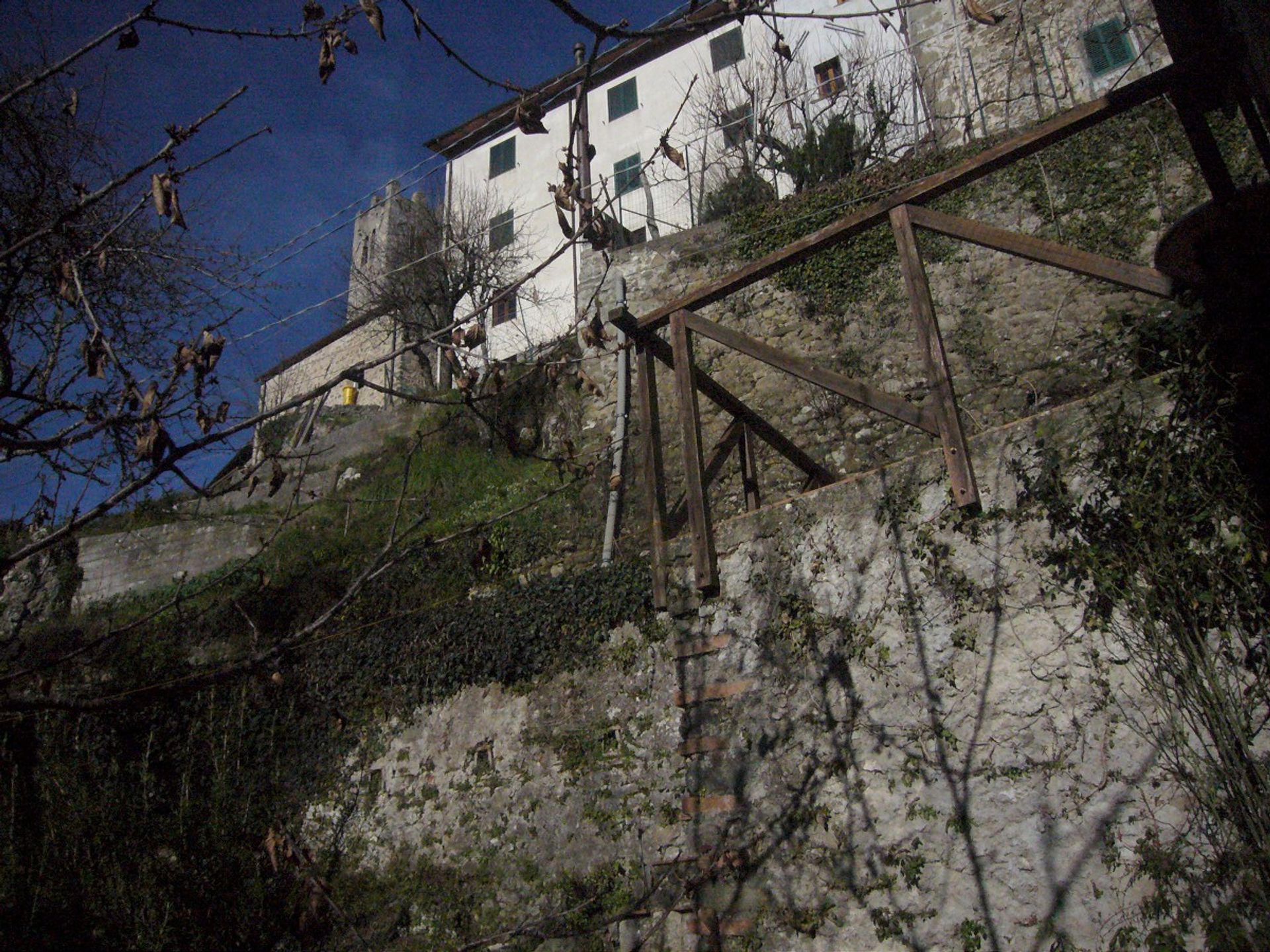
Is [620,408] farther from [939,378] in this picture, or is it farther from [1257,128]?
[1257,128]

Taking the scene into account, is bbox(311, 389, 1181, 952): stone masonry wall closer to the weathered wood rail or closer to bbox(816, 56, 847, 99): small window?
the weathered wood rail

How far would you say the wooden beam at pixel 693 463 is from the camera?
427 cm

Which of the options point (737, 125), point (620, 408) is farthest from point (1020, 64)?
point (620, 408)

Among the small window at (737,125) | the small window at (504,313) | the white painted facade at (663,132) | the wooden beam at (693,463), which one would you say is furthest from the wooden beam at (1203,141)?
the small window at (504,313)

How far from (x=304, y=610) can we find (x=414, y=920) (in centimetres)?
512

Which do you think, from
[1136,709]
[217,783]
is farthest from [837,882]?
[217,783]

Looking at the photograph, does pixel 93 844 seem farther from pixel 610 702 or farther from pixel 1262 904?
pixel 1262 904

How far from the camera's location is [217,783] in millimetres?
7766

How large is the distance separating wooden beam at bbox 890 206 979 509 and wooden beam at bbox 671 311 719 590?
1130mm

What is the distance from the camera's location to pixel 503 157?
2159 cm

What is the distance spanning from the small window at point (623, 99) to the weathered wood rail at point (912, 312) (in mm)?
16710

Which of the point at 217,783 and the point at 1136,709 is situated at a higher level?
the point at 217,783

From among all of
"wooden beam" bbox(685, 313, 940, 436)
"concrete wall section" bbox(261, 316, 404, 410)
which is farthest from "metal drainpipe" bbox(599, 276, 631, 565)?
"concrete wall section" bbox(261, 316, 404, 410)

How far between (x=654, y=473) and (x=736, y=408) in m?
0.86
